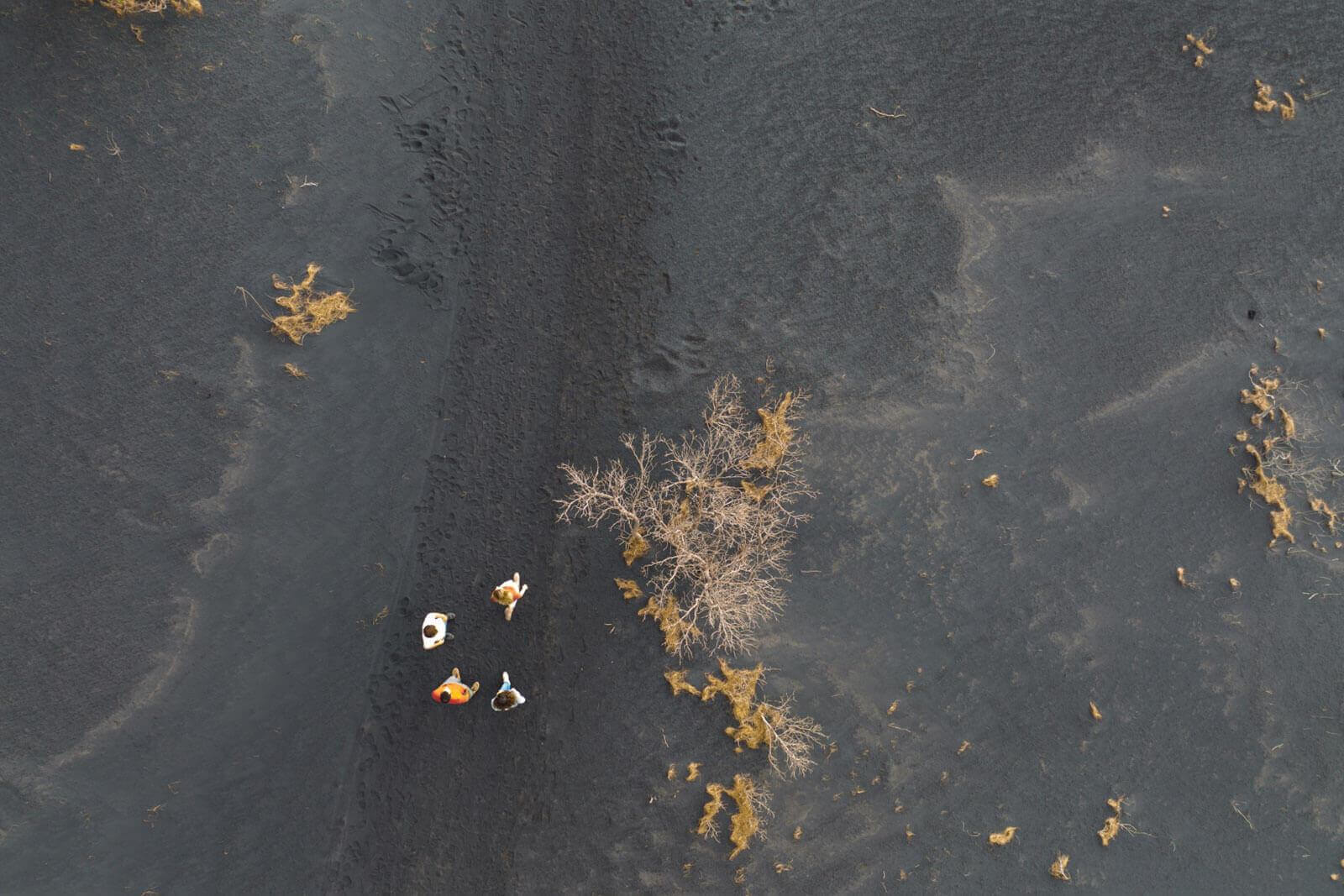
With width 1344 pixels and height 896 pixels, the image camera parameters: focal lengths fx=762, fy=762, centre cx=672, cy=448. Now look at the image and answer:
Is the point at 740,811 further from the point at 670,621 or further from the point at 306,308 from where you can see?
the point at 306,308

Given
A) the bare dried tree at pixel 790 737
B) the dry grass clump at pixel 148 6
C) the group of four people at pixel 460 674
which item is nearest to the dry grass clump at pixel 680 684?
the bare dried tree at pixel 790 737

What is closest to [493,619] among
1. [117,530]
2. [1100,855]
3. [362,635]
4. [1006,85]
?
[362,635]

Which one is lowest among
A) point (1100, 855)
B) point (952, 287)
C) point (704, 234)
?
point (1100, 855)

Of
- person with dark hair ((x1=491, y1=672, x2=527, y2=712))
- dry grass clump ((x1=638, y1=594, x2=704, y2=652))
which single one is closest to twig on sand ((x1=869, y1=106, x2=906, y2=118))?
dry grass clump ((x1=638, y1=594, x2=704, y2=652))

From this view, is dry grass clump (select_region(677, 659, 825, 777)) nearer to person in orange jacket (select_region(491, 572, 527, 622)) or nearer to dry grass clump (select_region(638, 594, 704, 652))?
dry grass clump (select_region(638, 594, 704, 652))

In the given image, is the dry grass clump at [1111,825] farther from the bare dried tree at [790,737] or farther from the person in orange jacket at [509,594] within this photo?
the person in orange jacket at [509,594]

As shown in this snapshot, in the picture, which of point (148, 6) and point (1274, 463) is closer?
point (148, 6)

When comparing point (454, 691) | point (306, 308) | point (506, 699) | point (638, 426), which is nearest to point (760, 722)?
point (506, 699)

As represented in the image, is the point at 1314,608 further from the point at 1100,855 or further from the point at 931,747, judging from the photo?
the point at 931,747
